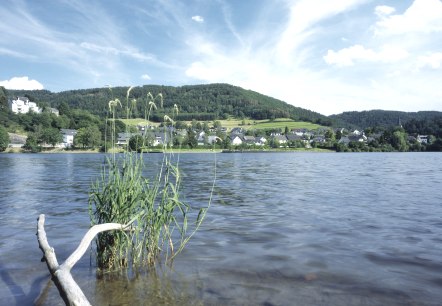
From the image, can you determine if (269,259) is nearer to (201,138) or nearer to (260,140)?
(201,138)

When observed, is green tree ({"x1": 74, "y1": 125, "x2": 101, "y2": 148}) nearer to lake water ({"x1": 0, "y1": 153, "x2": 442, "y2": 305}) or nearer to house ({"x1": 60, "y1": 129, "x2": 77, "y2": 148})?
house ({"x1": 60, "y1": 129, "x2": 77, "y2": 148})

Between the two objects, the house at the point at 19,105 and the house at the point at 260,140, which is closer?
the house at the point at 260,140

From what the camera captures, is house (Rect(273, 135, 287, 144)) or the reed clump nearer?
the reed clump

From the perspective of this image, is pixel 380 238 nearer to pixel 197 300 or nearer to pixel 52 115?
pixel 197 300

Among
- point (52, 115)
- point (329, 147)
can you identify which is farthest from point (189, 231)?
point (52, 115)

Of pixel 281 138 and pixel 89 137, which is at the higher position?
pixel 281 138

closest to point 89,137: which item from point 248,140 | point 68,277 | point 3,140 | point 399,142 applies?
point 3,140

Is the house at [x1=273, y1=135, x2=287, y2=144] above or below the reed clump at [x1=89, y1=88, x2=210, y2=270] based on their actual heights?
above

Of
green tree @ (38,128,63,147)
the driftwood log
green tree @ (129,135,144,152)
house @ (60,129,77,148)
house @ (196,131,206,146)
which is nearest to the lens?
the driftwood log

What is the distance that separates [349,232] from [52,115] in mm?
176292

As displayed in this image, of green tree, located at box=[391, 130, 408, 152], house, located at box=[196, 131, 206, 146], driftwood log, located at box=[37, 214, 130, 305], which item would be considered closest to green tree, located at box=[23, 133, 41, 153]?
house, located at box=[196, 131, 206, 146]

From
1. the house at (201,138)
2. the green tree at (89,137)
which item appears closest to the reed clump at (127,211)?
the green tree at (89,137)

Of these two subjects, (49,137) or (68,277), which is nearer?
(68,277)

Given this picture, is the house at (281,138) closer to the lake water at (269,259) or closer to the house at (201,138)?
the house at (201,138)
